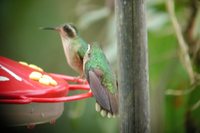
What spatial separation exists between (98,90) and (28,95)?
27cm

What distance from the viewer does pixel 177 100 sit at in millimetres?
3145

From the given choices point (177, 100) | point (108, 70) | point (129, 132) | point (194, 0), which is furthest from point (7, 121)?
point (194, 0)

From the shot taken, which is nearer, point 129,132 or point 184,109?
point 129,132

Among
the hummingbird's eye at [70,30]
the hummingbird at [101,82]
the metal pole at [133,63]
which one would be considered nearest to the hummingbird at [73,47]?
the hummingbird's eye at [70,30]

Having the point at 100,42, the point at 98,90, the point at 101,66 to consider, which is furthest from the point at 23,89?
the point at 100,42

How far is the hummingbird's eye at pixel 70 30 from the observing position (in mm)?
2297

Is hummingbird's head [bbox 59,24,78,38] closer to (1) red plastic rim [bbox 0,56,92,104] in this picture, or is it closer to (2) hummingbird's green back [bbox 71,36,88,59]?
(2) hummingbird's green back [bbox 71,36,88,59]

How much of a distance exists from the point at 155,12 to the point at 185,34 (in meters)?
0.20

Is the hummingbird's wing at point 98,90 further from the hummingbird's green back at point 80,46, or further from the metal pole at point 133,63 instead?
the hummingbird's green back at point 80,46

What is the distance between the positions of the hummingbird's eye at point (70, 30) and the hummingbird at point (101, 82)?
15cm

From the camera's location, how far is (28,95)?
167 cm

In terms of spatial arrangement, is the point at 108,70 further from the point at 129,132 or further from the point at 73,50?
the point at 129,132

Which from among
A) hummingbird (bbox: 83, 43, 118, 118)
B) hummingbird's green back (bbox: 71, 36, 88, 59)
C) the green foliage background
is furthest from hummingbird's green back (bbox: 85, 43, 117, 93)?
the green foliage background

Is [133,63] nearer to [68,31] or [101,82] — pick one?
[101,82]
